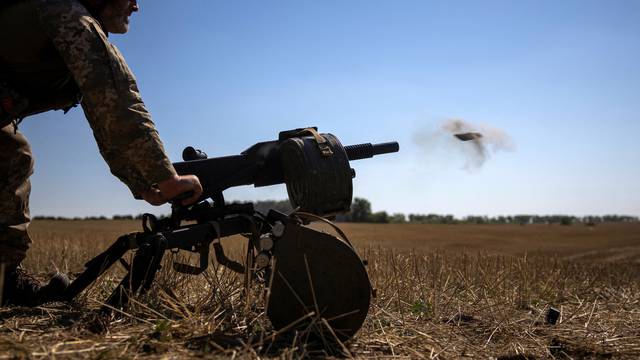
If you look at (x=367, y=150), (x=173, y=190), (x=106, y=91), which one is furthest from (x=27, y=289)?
(x=367, y=150)

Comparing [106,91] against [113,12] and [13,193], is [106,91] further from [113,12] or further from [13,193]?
[13,193]

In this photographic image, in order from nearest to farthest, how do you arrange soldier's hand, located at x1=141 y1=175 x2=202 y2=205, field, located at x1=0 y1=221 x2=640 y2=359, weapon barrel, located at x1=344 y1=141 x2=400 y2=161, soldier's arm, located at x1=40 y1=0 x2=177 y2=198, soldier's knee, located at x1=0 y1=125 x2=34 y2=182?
field, located at x1=0 y1=221 x2=640 y2=359 → soldier's arm, located at x1=40 y1=0 x2=177 y2=198 → soldier's hand, located at x1=141 y1=175 x2=202 y2=205 → soldier's knee, located at x1=0 y1=125 x2=34 y2=182 → weapon barrel, located at x1=344 y1=141 x2=400 y2=161

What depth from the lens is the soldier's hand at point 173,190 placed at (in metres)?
3.20

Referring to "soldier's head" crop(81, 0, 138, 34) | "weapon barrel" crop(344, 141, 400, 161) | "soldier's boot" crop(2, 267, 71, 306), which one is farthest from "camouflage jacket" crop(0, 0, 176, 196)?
"weapon barrel" crop(344, 141, 400, 161)

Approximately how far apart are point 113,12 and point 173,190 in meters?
1.31

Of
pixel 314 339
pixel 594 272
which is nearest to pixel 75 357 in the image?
pixel 314 339

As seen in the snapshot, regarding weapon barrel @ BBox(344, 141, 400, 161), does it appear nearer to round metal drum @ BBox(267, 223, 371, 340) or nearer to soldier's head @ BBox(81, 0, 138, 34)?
round metal drum @ BBox(267, 223, 371, 340)

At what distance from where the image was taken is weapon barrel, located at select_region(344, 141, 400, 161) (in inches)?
202

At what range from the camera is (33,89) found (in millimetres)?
3611

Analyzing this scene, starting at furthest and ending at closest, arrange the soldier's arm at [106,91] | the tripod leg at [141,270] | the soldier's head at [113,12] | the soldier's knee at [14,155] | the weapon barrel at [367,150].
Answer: the weapon barrel at [367,150], the soldier's knee at [14,155], the soldier's head at [113,12], the tripod leg at [141,270], the soldier's arm at [106,91]

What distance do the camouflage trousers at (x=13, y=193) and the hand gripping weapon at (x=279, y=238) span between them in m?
0.79

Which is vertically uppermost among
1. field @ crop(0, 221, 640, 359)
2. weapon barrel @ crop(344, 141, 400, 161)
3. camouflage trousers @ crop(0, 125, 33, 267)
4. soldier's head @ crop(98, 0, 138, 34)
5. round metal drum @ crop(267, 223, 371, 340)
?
soldier's head @ crop(98, 0, 138, 34)

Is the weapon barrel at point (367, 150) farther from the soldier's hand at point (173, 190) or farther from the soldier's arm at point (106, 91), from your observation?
the soldier's arm at point (106, 91)

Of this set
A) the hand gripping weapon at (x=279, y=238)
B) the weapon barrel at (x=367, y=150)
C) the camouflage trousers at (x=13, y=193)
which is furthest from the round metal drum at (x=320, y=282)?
the camouflage trousers at (x=13, y=193)
